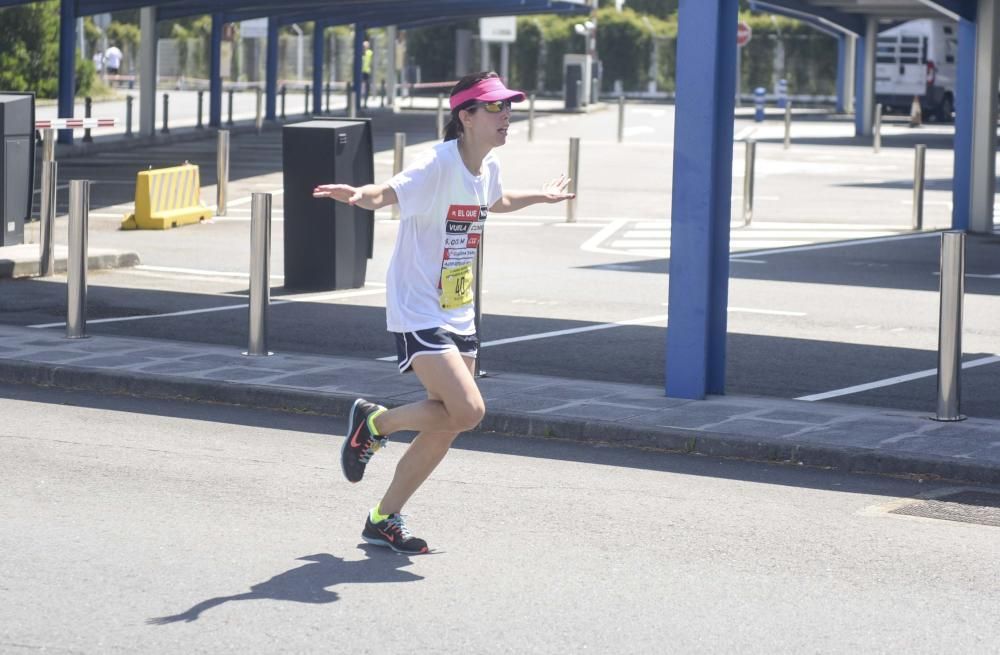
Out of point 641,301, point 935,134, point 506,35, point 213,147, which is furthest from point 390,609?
point 506,35

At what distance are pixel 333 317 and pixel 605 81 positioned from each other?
60618 mm

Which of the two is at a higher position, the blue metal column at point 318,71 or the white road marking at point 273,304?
the blue metal column at point 318,71

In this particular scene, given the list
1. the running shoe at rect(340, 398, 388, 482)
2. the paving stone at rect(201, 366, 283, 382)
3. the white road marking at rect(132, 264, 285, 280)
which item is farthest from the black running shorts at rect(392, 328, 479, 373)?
the white road marking at rect(132, 264, 285, 280)

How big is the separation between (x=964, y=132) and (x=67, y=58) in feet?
53.6

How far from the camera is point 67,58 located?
3075cm

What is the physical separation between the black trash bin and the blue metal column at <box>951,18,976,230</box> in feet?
28.8

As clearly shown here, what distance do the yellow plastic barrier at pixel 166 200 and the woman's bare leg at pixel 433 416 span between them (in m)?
13.3

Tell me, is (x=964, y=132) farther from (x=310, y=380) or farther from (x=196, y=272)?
(x=310, y=380)

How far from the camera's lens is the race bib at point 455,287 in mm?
6613

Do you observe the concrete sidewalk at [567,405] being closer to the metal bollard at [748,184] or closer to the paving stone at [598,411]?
the paving stone at [598,411]

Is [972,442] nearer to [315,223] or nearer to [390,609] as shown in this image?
[390,609]

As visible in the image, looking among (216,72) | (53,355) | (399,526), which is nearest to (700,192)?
(399,526)

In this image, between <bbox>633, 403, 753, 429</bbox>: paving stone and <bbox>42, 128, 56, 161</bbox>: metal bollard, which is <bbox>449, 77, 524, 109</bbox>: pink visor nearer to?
<bbox>633, 403, 753, 429</bbox>: paving stone

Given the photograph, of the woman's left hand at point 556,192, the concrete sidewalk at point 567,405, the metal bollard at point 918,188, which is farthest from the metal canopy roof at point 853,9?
the woman's left hand at point 556,192
